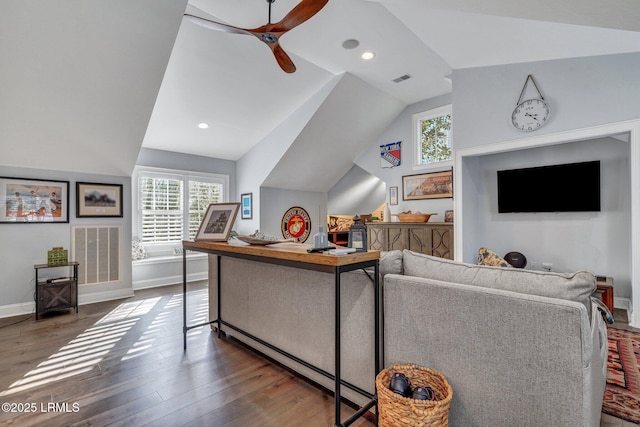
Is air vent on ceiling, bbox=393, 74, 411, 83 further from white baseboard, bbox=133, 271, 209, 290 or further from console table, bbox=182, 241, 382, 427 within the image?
white baseboard, bbox=133, 271, 209, 290

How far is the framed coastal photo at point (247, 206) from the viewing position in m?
6.15

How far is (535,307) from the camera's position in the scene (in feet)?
4.02

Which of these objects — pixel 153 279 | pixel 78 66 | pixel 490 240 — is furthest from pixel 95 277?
pixel 490 240

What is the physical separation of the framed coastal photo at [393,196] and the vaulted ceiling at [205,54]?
6.27ft

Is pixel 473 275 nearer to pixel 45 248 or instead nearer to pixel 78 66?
pixel 78 66

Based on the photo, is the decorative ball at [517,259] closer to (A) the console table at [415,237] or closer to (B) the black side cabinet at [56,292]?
(A) the console table at [415,237]

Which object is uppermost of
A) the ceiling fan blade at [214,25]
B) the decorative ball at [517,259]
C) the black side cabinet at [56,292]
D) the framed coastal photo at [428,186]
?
the ceiling fan blade at [214,25]

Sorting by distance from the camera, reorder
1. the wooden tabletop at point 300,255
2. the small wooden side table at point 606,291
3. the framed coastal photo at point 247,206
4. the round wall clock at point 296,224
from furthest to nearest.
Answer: the round wall clock at point 296,224
the framed coastal photo at point 247,206
the small wooden side table at point 606,291
the wooden tabletop at point 300,255

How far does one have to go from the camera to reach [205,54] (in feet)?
12.0

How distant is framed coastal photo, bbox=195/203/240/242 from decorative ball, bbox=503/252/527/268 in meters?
3.78

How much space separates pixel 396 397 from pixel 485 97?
3.95m

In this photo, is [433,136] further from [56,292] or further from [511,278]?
[56,292]

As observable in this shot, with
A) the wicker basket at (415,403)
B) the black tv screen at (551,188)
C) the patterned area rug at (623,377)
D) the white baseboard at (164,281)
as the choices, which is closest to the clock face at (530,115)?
the black tv screen at (551,188)

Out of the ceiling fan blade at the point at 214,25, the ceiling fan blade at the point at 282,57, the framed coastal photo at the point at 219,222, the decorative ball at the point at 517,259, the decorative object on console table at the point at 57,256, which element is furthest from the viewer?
the decorative ball at the point at 517,259
